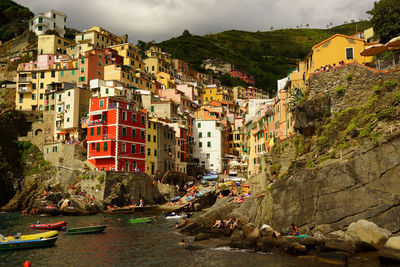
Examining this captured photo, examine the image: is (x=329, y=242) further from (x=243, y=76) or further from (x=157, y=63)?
(x=243, y=76)

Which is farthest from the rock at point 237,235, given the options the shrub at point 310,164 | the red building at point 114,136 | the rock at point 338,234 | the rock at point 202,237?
the red building at point 114,136

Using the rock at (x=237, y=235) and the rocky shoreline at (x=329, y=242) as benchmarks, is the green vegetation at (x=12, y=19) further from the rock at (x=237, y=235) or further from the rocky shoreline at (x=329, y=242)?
the rocky shoreline at (x=329, y=242)

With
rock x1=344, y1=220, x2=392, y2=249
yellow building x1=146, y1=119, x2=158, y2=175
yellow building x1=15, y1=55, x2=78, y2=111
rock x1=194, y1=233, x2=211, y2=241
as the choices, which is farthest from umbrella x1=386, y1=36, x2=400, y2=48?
yellow building x1=15, y1=55, x2=78, y2=111

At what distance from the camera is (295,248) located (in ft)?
93.2

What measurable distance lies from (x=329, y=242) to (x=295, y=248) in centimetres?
260

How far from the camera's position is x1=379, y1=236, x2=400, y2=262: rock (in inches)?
942

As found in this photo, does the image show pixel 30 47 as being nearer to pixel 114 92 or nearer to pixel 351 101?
pixel 114 92

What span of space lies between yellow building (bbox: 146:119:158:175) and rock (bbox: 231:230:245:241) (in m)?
A: 41.9

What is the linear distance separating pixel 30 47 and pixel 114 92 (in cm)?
5259

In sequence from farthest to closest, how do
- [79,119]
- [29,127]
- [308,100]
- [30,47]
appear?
[30,47] < [29,127] < [79,119] < [308,100]

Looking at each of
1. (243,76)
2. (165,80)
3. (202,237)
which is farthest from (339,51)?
(243,76)

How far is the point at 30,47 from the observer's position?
11681 centimetres

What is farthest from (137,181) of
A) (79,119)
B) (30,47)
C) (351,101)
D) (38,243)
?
(30,47)

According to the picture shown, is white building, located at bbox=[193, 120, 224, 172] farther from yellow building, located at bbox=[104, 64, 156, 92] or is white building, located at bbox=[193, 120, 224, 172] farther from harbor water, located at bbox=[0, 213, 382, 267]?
harbor water, located at bbox=[0, 213, 382, 267]
